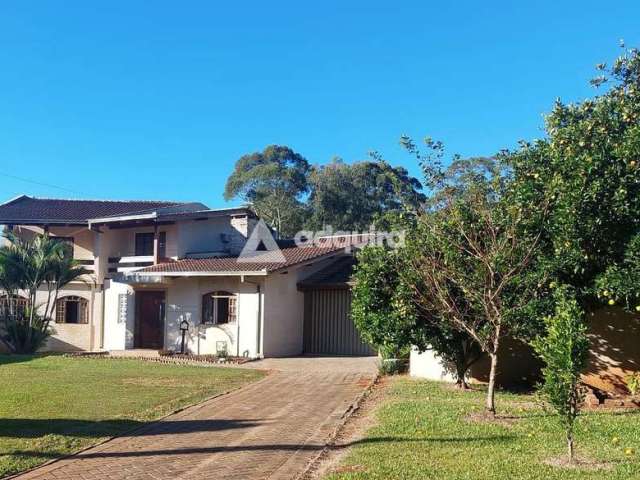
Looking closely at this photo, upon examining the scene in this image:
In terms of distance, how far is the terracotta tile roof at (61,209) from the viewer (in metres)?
24.3

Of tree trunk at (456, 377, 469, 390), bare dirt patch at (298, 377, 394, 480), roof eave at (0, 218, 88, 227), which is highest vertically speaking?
roof eave at (0, 218, 88, 227)

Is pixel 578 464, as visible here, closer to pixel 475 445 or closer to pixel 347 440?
pixel 475 445

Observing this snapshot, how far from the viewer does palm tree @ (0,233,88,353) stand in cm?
2048

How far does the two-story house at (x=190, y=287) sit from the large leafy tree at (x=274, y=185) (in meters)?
16.5

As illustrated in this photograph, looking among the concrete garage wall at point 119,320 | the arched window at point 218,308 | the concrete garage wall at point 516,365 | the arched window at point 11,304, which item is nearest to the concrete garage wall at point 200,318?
the arched window at point 218,308

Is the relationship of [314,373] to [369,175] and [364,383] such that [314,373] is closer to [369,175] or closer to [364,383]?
[364,383]

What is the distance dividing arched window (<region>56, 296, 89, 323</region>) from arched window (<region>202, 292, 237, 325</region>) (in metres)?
6.19

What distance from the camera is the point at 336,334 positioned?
20.5m

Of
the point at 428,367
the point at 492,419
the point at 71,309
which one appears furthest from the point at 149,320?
the point at 492,419

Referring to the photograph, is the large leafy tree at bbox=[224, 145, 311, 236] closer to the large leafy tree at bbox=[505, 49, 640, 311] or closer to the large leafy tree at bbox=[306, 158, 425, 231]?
the large leafy tree at bbox=[306, 158, 425, 231]

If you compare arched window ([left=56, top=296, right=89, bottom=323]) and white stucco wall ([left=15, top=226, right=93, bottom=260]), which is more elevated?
white stucco wall ([left=15, top=226, right=93, bottom=260])

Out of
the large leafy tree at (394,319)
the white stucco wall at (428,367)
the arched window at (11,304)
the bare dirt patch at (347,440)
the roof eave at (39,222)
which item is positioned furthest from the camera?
the roof eave at (39,222)

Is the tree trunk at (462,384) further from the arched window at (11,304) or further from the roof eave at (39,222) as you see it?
the roof eave at (39,222)

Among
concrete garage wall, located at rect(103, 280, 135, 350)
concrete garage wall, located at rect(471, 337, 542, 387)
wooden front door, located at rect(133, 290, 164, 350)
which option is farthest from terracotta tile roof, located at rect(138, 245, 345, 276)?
concrete garage wall, located at rect(471, 337, 542, 387)
